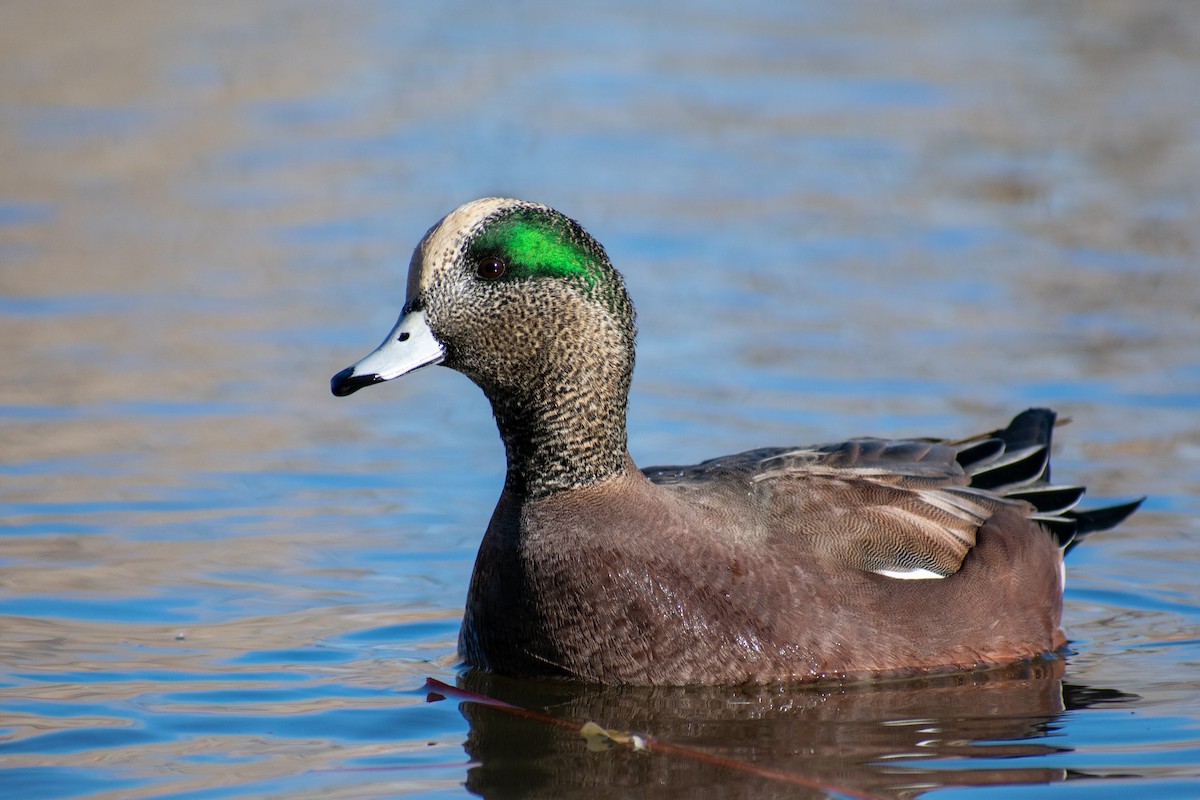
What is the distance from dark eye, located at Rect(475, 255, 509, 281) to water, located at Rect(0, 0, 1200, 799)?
4.44ft

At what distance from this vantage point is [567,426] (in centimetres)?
601

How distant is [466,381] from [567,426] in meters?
4.06

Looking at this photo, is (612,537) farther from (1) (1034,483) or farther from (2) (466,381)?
(2) (466,381)

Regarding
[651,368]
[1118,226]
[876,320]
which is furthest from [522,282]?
[1118,226]

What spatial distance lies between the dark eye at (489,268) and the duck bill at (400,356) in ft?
0.73

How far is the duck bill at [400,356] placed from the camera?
5.70 m

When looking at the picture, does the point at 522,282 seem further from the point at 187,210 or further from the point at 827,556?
the point at 187,210

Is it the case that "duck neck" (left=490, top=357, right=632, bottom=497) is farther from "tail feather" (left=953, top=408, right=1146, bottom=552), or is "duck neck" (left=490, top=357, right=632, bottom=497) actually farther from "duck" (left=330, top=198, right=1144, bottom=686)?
"tail feather" (left=953, top=408, right=1146, bottom=552)

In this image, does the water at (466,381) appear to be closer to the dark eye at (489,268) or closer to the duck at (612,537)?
the duck at (612,537)

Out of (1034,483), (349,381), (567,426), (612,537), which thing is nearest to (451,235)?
(349,381)

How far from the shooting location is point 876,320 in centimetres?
1043

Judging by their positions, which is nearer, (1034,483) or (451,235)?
(451,235)

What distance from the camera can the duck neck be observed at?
6.00 meters

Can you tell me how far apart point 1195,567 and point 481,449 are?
10.8ft
